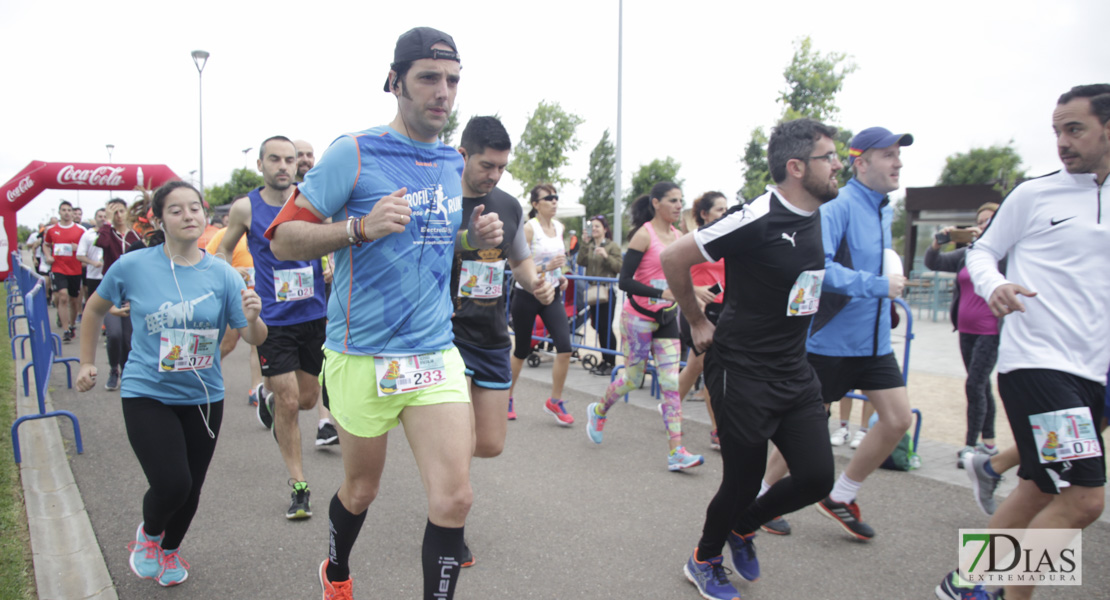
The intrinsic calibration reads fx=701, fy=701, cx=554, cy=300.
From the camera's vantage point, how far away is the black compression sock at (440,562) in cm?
231

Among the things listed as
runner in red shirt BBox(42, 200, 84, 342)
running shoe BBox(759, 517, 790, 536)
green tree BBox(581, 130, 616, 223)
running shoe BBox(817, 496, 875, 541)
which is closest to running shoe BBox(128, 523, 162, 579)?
running shoe BBox(759, 517, 790, 536)

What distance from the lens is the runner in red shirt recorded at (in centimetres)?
1148

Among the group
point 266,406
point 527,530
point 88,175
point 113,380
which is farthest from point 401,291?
point 88,175

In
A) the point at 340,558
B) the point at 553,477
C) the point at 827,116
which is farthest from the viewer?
the point at 827,116

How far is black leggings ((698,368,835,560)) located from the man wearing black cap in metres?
1.21

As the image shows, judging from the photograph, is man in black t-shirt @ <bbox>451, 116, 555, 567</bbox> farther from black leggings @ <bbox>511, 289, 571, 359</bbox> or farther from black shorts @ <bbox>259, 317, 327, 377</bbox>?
black leggings @ <bbox>511, 289, 571, 359</bbox>

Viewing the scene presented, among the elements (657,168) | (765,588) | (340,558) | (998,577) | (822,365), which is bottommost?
(765,588)

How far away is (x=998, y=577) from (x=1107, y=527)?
63.4 inches

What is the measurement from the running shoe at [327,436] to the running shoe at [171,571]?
7.18 ft

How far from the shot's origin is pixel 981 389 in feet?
16.9

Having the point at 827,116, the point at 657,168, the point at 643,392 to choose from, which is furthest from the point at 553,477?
the point at 657,168

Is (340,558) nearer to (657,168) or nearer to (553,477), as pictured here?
(553,477)

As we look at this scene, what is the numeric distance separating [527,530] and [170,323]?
2.13 metres

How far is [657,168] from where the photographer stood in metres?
42.2
